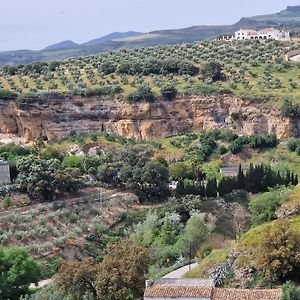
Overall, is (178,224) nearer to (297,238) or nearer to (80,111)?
(297,238)

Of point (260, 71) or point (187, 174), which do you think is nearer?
point (187, 174)

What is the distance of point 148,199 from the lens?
175ft

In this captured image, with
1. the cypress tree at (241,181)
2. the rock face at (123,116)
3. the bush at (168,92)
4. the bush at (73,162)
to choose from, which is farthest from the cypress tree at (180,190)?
the bush at (168,92)

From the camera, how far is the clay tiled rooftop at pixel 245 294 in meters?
26.4

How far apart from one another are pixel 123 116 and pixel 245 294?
45.7 metres

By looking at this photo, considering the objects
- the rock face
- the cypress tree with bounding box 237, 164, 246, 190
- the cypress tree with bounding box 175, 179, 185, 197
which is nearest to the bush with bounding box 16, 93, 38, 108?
the rock face

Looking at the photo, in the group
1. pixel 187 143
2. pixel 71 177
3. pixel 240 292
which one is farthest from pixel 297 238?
pixel 187 143

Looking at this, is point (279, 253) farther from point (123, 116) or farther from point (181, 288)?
point (123, 116)

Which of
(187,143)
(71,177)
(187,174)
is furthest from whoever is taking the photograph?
(187,143)

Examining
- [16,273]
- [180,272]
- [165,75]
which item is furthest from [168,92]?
[180,272]

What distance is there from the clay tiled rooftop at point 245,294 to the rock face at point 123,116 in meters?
43.6

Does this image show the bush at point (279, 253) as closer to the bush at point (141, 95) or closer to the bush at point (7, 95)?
the bush at point (141, 95)

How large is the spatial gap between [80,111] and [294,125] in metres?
20.2

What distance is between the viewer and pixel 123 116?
71.4 meters
